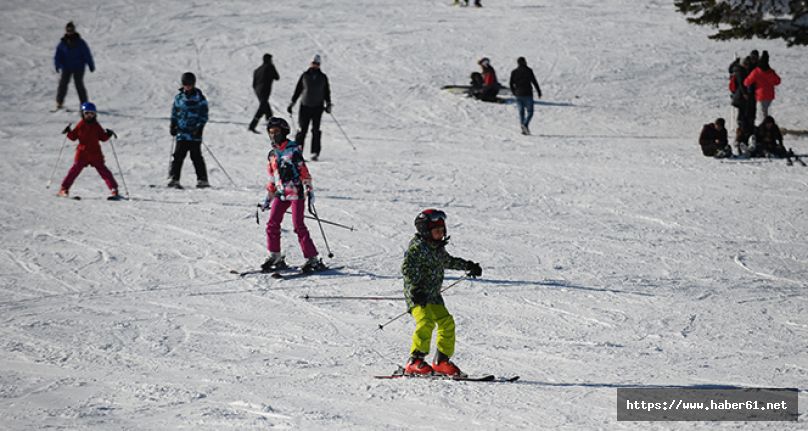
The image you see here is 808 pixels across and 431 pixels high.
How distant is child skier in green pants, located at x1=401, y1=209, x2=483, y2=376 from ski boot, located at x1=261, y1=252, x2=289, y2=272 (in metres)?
3.55

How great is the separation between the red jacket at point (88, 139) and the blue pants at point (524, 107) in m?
8.54

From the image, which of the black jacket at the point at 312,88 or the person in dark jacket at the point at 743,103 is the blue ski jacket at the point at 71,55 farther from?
the person in dark jacket at the point at 743,103

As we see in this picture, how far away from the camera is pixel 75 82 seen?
2014 cm

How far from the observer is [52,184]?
48.9ft

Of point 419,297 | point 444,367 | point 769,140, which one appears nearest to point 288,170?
point 419,297

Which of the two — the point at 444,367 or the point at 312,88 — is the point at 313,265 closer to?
the point at 444,367

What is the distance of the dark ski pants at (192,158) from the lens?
46.2 feet

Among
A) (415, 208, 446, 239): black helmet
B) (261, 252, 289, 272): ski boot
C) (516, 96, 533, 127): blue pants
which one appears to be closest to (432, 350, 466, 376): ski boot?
(415, 208, 446, 239): black helmet

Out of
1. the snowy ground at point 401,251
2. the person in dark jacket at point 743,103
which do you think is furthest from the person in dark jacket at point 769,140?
the snowy ground at point 401,251

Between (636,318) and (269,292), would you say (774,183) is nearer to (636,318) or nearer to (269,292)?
(636,318)

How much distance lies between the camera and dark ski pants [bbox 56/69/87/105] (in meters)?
20.0

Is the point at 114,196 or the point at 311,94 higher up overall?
the point at 311,94

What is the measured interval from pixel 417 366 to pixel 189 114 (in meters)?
7.64

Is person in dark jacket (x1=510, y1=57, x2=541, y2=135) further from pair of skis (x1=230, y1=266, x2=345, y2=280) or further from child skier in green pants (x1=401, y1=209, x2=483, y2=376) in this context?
child skier in green pants (x1=401, y1=209, x2=483, y2=376)
